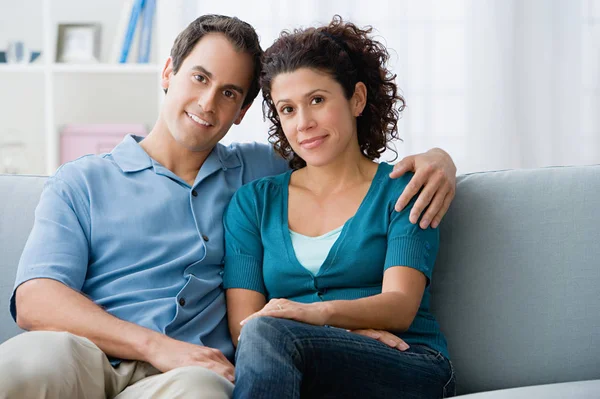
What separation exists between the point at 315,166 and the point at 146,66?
1.49 meters

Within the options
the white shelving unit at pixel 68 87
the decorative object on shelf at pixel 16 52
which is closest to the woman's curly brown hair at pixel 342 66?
the white shelving unit at pixel 68 87

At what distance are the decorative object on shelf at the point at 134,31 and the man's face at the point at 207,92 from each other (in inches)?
49.5

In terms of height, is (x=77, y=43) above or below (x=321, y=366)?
above

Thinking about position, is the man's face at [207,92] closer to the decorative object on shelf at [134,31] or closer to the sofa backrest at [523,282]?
the sofa backrest at [523,282]

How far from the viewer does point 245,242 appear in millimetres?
1771

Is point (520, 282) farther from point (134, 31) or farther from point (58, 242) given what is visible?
point (134, 31)

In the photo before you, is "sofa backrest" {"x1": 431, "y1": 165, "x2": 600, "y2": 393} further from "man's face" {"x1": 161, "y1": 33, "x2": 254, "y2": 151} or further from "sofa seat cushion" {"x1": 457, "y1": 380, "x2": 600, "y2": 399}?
"man's face" {"x1": 161, "y1": 33, "x2": 254, "y2": 151}


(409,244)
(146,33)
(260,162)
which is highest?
(146,33)

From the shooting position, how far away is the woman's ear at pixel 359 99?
1.84 m

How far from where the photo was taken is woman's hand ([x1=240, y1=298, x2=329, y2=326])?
4.78 ft

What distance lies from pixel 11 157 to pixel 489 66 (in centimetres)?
197

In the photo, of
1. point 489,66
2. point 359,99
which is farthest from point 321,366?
point 489,66

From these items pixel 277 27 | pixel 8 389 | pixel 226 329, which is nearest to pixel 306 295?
pixel 226 329

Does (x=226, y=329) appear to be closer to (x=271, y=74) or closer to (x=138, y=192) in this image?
(x=138, y=192)
